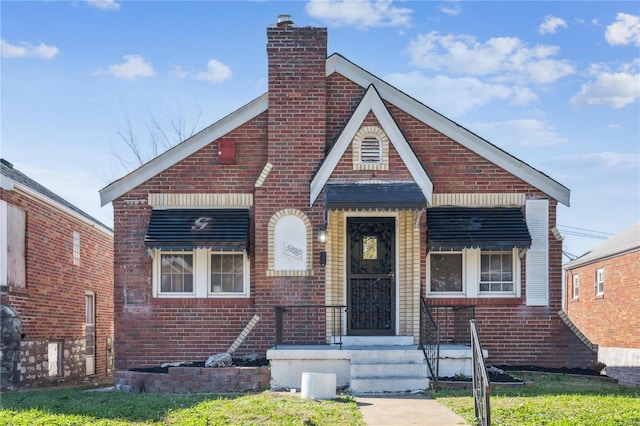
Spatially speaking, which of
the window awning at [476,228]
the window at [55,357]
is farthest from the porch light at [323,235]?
the window at [55,357]

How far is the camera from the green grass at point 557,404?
8.92m

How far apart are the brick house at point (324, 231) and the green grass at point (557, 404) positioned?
8.05 feet

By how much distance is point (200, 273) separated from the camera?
47.3ft

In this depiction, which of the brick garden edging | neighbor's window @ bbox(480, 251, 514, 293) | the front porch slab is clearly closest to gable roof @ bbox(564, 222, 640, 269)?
neighbor's window @ bbox(480, 251, 514, 293)

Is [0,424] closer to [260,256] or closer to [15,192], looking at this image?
[260,256]

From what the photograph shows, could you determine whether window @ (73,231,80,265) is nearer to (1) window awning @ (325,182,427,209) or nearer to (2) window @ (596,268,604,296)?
(1) window awning @ (325,182,427,209)

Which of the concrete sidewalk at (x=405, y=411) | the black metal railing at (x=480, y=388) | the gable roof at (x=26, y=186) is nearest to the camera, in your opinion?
the black metal railing at (x=480, y=388)

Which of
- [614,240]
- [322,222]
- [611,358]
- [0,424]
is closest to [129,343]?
[322,222]

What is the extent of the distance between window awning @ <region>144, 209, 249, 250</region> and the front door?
6.66 feet

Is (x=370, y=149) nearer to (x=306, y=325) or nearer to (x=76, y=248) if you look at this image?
(x=306, y=325)

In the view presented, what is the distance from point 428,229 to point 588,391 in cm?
408

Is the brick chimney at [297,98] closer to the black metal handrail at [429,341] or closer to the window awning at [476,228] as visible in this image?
the window awning at [476,228]

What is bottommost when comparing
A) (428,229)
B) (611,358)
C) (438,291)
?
(611,358)

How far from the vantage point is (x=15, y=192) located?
1538cm
